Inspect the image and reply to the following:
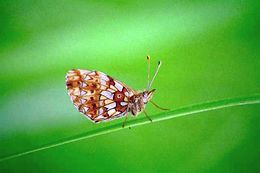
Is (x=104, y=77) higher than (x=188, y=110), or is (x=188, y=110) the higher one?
(x=104, y=77)

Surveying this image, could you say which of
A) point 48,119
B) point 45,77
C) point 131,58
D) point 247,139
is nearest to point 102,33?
point 131,58

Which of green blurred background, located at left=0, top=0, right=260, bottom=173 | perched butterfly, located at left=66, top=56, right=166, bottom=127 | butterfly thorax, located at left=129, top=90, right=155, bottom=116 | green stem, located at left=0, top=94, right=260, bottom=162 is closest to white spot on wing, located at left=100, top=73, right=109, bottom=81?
perched butterfly, located at left=66, top=56, right=166, bottom=127

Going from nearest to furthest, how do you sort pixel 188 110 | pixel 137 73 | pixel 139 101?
pixel 188 110 < pixel 139 101 < pixel 137 73

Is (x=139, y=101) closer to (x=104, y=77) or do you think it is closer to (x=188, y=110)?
(x=104, y=77)

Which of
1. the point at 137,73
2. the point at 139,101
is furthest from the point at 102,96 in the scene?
the point at 137,73

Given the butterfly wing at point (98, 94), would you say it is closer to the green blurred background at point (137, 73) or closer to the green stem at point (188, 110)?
the green blurred background at point (137, 73)

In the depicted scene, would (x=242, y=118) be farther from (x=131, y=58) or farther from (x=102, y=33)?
(x=102, y=33)

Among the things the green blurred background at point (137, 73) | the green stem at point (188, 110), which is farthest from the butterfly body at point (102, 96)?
the green stem at point (188, 110)
